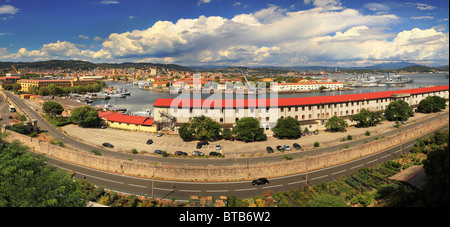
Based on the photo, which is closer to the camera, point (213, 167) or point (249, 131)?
point (213, 167)

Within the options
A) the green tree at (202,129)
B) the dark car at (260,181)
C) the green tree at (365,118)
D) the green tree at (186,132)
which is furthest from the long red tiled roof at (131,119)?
the green tree at (365,118)

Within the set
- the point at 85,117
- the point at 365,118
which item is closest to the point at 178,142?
the point at 85,117

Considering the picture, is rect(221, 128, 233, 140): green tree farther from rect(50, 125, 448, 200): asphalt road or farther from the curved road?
rect(50, 125, 448, 200): asphalt road

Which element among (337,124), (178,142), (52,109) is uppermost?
(52,109)

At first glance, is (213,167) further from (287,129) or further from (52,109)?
(52,109)
